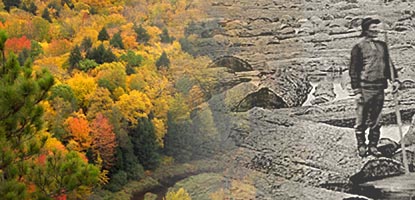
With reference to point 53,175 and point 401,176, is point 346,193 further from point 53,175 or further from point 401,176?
point 53,175

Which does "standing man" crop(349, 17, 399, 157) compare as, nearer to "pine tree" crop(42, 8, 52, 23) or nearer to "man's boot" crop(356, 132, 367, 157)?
"man's boot" crop(356, 132, 367, 157)

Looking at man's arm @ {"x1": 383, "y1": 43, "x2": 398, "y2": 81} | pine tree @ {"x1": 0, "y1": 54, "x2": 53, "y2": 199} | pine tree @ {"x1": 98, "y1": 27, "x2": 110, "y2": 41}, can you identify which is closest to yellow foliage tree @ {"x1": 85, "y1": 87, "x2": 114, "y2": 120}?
pine tree @ {"x1": 98, "y1": 27, "x2": 110, "y2": 41}

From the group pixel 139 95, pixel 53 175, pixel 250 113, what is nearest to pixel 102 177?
pixel 139 95

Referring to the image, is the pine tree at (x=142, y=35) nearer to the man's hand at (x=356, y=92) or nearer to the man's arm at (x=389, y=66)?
the man's hand at (x=356, y=92)

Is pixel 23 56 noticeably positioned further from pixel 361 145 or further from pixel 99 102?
pixel 361 145

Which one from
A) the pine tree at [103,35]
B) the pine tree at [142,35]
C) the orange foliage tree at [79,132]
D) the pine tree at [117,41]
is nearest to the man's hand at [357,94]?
the orange foliage tree at [79,132]

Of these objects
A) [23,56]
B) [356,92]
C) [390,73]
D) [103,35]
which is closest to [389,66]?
[390,73]
